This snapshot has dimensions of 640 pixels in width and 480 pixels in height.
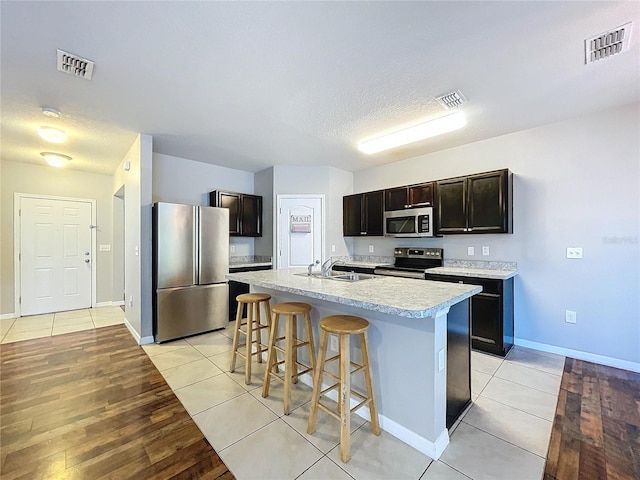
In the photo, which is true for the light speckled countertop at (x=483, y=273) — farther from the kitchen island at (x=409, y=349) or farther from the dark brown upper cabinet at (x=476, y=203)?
the kitchen island at (x=409, y=349)

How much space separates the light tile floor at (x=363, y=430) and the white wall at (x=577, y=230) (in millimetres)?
553

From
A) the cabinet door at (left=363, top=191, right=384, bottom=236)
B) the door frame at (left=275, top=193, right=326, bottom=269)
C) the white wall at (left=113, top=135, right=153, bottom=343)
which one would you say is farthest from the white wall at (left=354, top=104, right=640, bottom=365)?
the white wall at (left=113, top=135, right=153, bottom=343)

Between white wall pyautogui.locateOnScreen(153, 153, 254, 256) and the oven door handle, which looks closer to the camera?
the oven door handle

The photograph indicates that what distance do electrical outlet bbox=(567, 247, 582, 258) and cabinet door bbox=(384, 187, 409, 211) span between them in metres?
1.97

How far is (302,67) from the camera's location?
6.96 feet

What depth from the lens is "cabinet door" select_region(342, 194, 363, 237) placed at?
486 centimetres

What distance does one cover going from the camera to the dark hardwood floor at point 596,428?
152 centimetres

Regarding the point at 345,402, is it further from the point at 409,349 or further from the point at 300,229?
the point at 300,229

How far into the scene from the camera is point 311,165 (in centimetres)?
489

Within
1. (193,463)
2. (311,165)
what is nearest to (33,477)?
(193,463)

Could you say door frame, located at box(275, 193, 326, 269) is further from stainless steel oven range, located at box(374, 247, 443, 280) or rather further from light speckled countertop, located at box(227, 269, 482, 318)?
light speckled countertop, located at box(227, 269, 482, 318)

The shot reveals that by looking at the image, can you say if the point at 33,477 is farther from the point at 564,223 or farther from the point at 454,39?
the point at 564,223

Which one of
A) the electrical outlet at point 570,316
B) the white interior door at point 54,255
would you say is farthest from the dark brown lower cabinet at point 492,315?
the white interior door at point 54,255

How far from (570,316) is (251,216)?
15.3 feet
